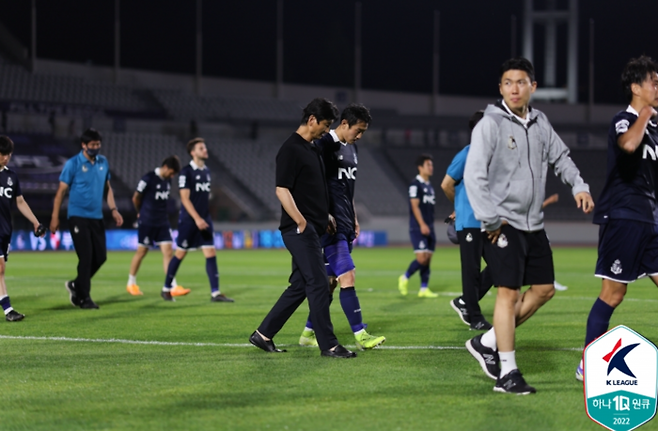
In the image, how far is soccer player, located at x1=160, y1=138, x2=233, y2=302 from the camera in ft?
42.1

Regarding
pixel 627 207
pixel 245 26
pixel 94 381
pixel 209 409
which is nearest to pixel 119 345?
pixel 94 381

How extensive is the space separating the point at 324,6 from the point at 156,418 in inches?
2433

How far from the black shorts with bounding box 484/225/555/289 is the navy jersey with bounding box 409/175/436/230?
26.3 feet

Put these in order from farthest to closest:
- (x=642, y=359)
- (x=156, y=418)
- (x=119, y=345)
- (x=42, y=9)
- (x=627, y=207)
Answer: (x=42, y=9) → (x=119, y=345) → (x=627, y=207) → (x=156, y=418) → (x=642, y=359)

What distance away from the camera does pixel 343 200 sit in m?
7.84

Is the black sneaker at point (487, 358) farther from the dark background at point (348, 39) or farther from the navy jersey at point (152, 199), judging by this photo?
the dark background at point (348, 39)

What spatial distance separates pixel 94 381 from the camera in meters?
5.89

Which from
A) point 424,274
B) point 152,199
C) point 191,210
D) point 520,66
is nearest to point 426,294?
point 424,274

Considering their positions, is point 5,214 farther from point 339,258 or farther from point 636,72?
point 636,72

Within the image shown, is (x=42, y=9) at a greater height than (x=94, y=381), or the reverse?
(x=42, y=9)

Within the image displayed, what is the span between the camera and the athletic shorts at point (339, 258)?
25.2 ft

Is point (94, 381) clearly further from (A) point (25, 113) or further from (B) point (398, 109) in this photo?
(B) point (398, 109)

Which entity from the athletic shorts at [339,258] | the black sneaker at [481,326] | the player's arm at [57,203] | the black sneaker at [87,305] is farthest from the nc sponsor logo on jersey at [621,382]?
the black sneaker at [87,305]

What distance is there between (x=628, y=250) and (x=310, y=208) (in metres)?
2.68
